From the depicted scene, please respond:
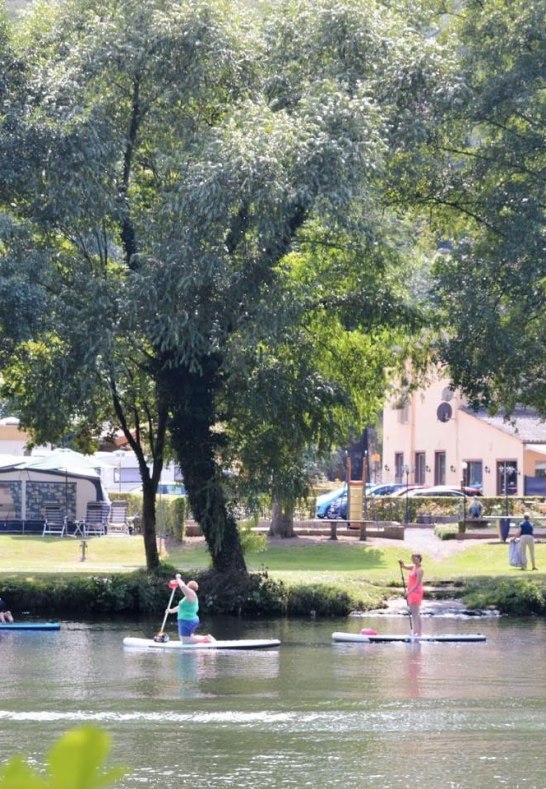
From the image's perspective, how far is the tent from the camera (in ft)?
157

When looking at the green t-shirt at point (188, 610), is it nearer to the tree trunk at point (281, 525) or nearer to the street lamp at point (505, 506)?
the tree trunk at point (281, 525)

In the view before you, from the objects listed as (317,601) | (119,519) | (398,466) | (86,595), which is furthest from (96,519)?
(398,466)

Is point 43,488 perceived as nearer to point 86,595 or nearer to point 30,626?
point 86,595

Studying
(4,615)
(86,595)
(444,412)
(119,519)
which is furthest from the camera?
(444,412)

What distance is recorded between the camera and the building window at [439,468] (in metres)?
66.8

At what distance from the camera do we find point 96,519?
4884 centimetres

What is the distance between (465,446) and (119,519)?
813 inches

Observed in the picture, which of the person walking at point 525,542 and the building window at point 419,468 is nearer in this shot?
the person walking at point 525,542

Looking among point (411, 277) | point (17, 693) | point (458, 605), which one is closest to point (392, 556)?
point (458, 605)

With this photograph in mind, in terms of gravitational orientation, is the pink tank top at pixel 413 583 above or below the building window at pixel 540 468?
below

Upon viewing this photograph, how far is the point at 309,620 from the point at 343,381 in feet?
20.2

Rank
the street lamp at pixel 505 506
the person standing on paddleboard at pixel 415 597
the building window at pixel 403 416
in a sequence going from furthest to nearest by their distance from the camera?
the building window at pixel 403 416, the street lamp at pixel 505 506, the person standing on paddleboard at pixel 415 597

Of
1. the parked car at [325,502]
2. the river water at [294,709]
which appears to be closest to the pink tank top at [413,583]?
the river water at [294,709]

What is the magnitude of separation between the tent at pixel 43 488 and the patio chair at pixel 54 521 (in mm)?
218
